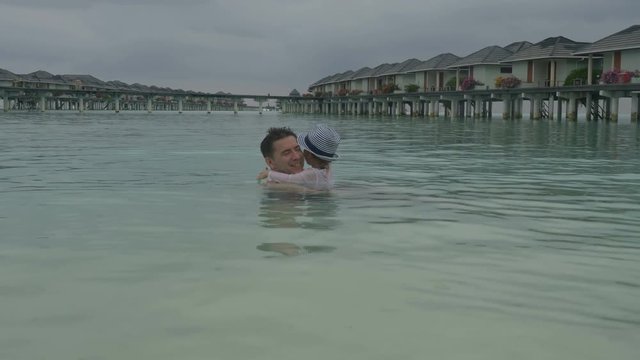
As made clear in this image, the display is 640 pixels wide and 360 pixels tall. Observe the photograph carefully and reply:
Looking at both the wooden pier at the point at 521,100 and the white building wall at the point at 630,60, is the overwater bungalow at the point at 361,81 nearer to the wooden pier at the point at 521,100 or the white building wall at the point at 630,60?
the wooden pier at the point at 521,100

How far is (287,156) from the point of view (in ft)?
24.2

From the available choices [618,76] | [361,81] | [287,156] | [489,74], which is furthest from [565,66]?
[287,156]

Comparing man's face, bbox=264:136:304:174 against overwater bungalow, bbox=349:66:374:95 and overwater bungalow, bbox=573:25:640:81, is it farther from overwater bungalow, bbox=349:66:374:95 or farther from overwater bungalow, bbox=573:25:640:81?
overwater bungalow, bbox=349:66:374:95

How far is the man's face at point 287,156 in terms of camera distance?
7.29 metres

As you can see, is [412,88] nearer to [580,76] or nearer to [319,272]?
[580,76]

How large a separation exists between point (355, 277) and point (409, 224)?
198 centimetres

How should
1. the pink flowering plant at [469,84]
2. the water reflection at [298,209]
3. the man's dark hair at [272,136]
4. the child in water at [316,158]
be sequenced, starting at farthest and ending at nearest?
the pink flowering plant at [469,84] → the man's dark hair at [272,136] → the child in water at [316,158] → the water reflection at [298,209]

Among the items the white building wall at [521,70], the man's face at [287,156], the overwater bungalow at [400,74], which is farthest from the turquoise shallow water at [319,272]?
the overwater bungalow at [400,74]

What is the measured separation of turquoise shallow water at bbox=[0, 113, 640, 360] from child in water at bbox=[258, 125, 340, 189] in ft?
0.56

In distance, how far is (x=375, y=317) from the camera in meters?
3.19

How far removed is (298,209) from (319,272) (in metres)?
2.44

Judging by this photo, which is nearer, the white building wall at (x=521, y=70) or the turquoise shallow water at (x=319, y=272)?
the turquoise shallow water at (x=319, y=272)

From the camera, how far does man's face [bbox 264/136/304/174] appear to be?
729cm

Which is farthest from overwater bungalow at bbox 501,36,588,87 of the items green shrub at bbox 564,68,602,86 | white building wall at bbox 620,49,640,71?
white building wall at bbox 620,49,640,71
